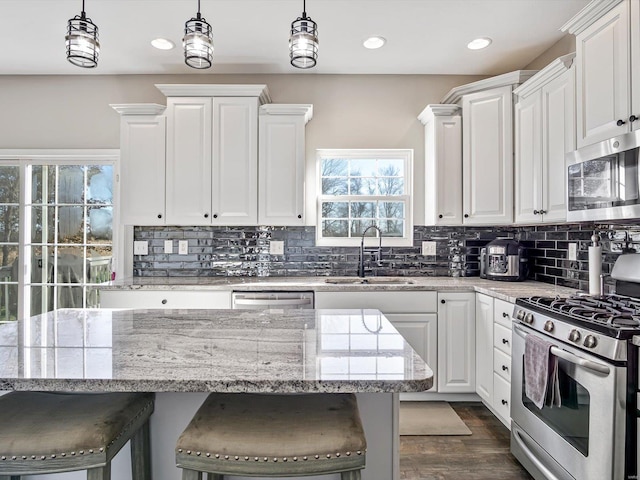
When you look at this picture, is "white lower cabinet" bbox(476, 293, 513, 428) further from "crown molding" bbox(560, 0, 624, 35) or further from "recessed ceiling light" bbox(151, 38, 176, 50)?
"recessed ceiling light" bbox(151, 38, 176, 50)

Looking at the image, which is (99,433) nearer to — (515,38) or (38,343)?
(38,343)

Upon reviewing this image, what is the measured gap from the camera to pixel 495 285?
2891 mm

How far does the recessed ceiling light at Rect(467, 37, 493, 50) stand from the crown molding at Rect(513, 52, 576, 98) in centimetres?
43

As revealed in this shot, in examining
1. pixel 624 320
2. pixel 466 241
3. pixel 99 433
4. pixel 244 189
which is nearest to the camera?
pixel 99 433

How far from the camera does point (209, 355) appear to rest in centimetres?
113

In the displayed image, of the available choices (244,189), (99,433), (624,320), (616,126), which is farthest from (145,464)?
(616,126)

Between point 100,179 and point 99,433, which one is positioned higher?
point 100,179

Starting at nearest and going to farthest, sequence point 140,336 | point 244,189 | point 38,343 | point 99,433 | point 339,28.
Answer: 1. point 99,433
2. point 38,343
3. point 140,336
4. point 339,28
5. point 244,189

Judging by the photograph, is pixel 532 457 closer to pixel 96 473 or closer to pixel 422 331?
pixel 422 331

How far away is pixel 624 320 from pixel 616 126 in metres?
0.94

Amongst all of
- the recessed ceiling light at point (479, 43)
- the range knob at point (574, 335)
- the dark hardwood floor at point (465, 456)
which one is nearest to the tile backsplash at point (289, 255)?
the dark hardwood floor at point (465, 456)

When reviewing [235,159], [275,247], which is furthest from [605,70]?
[275,247]

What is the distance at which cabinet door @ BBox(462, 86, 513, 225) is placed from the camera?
301 centimetres

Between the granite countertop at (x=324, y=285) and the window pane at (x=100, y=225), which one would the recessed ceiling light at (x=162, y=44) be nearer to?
the window pane at (x=100, y=225)
